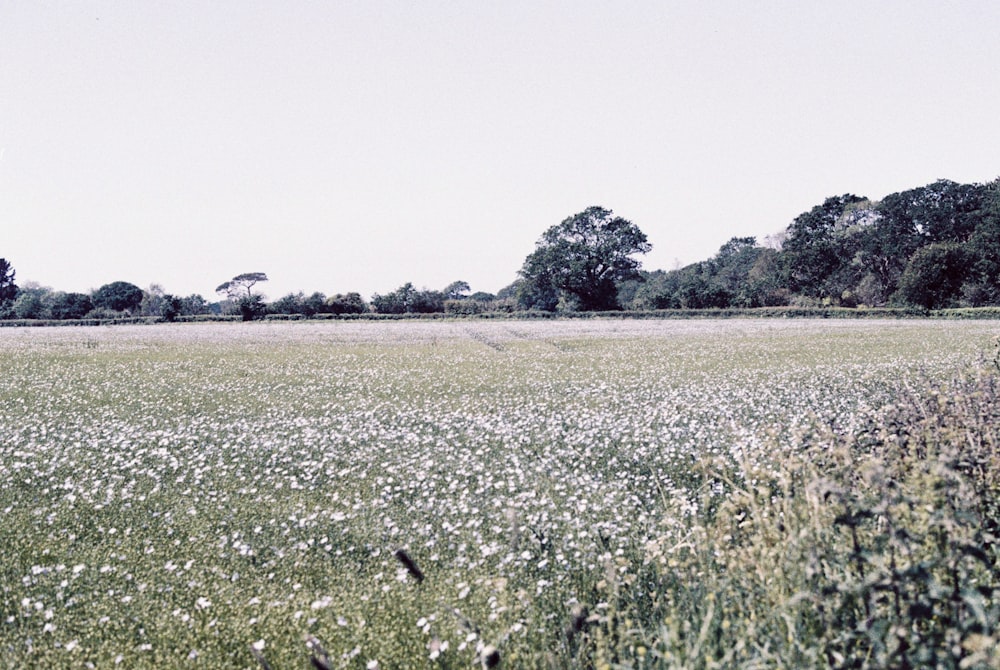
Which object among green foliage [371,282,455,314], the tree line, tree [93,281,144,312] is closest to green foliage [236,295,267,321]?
the tree line

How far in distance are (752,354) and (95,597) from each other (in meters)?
25.3

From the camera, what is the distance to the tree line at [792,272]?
A: 3285 inches

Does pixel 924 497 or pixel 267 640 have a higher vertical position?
pixel 924 497

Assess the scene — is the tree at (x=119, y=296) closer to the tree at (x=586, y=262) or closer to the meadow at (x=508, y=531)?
the tree at (x=586, y=262)

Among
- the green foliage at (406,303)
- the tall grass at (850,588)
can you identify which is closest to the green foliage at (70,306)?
the green foliage at (406,303)

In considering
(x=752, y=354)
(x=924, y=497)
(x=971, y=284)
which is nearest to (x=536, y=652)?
Result: (x=924, y=497)

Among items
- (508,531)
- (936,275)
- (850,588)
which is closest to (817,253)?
(936,275)

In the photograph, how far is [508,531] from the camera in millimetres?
6488

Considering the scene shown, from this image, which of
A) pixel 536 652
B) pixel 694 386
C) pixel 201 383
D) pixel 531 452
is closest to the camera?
pixel 536 652

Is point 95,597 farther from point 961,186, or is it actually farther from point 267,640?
point 961,186

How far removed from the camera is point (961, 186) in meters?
97.6

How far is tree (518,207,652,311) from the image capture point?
311 ft

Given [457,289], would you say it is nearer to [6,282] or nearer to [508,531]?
[6,282]

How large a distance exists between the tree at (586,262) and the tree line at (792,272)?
0.15 metres
